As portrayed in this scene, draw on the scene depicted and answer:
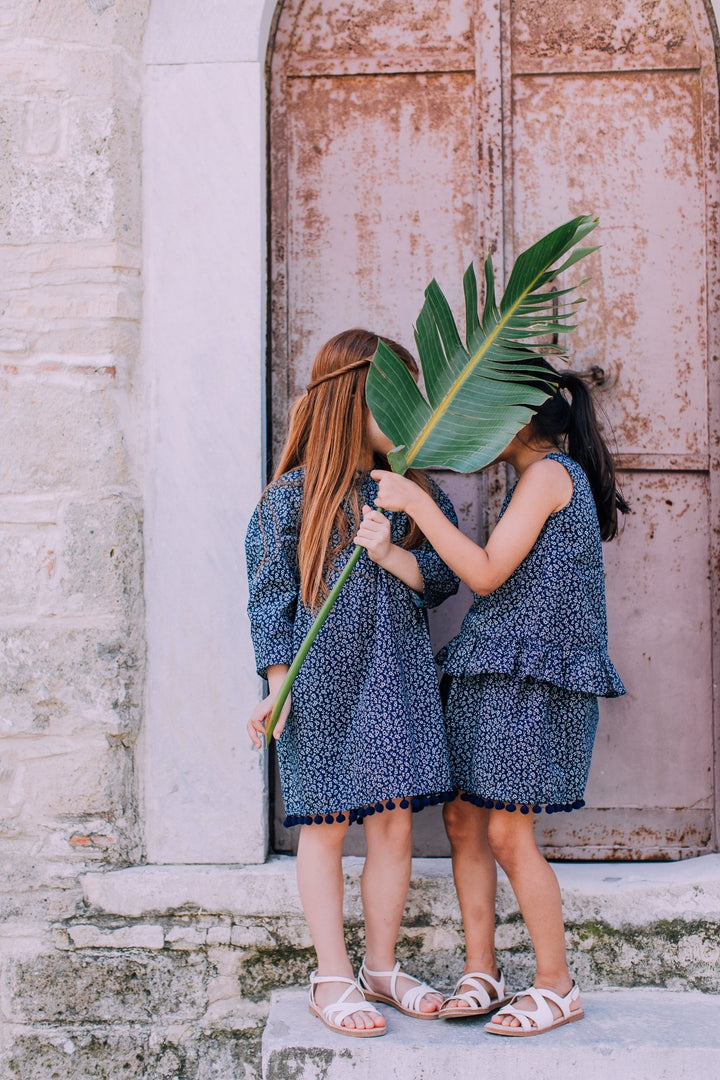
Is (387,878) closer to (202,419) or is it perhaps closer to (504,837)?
(504,837)

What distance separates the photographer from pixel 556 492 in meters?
2.30

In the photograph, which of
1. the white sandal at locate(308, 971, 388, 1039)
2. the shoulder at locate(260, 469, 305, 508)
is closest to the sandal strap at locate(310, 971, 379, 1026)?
the white sandal at locate(308, 971, 388, 1039)

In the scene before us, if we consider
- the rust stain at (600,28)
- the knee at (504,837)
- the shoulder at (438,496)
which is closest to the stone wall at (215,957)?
the knee at (504,837)

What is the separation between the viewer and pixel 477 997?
93.1 inches

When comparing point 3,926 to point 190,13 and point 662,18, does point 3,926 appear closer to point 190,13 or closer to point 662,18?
point 190,13

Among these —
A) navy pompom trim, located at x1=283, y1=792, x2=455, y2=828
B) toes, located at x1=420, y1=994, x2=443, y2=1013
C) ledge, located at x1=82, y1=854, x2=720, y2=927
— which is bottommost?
Result: toes, located at x1=420, y1=994, x2=443, y2=1013

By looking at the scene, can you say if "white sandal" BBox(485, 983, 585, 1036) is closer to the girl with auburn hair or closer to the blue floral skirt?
the girl with auburn hair

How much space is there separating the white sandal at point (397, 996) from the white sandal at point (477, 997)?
0.05 m

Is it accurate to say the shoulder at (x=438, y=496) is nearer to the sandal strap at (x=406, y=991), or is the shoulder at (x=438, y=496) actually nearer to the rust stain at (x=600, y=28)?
the sandal strap at (x=406, y=991)

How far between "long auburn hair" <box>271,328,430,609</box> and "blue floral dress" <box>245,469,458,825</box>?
38 millimetres

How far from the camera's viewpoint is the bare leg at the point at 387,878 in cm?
235

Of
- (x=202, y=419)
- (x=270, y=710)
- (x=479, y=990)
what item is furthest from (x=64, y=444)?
(x=479, y=990)

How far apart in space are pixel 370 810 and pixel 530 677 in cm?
49

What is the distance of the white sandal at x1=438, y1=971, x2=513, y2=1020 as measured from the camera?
7.61 feet
